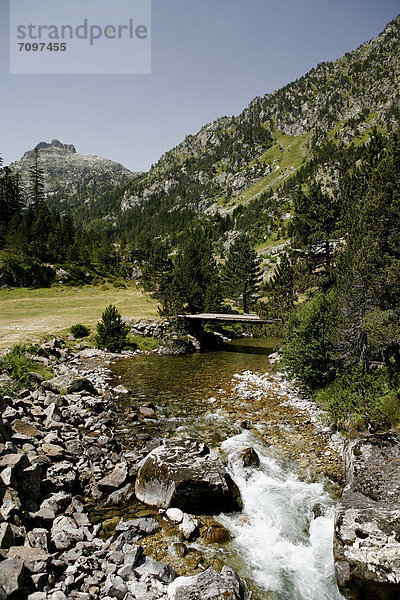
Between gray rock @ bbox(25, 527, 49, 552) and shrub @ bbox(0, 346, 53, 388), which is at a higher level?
shrub @ bbox(0, 346, 53, 388)

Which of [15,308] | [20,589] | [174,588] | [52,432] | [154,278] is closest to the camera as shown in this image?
[20,589]

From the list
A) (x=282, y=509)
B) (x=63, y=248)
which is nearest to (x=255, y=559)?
(x=282, y=509)

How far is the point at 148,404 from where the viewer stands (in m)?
17.1

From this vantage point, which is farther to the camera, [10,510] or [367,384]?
[367,384]

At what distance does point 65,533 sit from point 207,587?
3.72 meters

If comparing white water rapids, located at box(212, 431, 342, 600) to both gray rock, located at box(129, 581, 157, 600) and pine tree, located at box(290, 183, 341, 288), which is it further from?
pine tree, located at box(290, 183, 341, 288)

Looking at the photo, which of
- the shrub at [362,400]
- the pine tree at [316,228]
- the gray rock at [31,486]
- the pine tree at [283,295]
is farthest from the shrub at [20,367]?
the pine tree at [316,228]

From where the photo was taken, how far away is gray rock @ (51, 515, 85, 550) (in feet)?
23.4

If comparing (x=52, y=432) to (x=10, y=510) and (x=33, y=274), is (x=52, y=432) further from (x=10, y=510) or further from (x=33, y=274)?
(x=33, y=274)

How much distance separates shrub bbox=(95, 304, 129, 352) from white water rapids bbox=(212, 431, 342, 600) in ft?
70.1

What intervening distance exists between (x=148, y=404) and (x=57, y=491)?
794 centimetres

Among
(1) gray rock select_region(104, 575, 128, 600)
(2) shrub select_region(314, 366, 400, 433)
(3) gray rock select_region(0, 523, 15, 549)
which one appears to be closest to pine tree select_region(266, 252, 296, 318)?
(2) shrub select_region(314, 366, 400, 433)

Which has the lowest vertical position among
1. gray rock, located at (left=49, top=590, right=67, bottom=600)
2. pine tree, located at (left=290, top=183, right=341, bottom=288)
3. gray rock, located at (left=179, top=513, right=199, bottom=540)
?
gray rock, located at (left=179, top=513, right=199, bottom=540)

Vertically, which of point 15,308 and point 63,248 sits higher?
point 63,248
